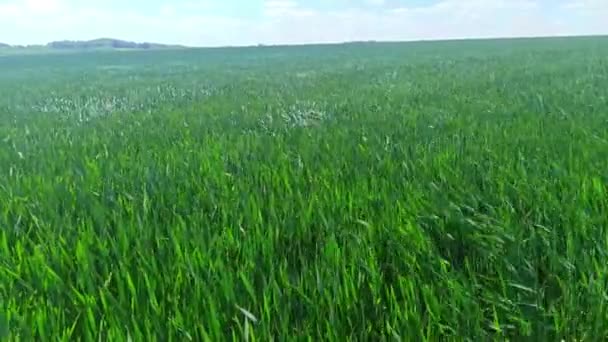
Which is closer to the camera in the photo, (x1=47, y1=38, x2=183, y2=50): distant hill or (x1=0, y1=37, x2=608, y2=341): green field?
(x1=0, y1=37, x2=608, y2=341): green field

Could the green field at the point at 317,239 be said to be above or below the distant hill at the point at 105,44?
Answer: below

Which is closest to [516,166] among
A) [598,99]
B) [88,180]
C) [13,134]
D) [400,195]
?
[400,195]

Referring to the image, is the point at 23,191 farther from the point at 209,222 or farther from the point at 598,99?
the point at 598,99

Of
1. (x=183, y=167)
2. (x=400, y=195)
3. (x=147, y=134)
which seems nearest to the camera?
(x=400, y=195)

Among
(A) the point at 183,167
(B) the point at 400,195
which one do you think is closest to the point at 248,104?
(A) the point at 183,167

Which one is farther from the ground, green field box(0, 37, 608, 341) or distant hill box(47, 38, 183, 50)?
distant hill box(47, 38, 183, 50)

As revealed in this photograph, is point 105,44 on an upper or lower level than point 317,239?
upper

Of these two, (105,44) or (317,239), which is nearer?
(317,239)

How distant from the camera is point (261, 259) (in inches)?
93.9

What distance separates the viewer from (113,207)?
11.3ft

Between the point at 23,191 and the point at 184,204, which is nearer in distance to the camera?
the point at 184,204

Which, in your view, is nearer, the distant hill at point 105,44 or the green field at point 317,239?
the green field at point 317,239

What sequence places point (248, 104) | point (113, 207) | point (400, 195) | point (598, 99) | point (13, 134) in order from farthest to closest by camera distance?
point (248, 104) < point (598, 99) < point (13, 134) < point (113, 207) < point (400, 195)

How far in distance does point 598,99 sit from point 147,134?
7342 millimetres
